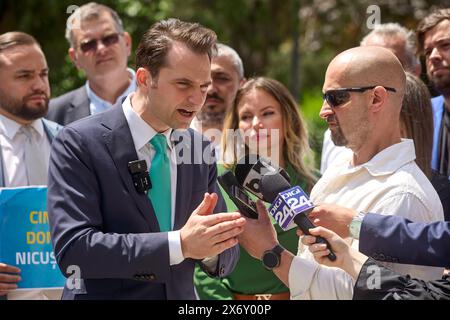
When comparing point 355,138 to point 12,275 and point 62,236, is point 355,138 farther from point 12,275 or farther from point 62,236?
point 12,275

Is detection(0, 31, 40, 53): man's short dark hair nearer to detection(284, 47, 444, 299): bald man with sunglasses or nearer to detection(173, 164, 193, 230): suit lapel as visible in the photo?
detection(173, 164, 193, 230): suit lapel

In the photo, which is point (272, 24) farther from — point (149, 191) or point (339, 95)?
point (149, 191)

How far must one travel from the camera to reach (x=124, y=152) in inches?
142

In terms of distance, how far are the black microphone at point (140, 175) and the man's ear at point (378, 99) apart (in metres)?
1.21

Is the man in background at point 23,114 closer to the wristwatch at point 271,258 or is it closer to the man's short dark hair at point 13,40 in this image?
the man's short dark hair at point 13,40

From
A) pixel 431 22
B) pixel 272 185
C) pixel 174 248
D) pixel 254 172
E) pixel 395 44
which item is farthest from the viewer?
pixel 395 44

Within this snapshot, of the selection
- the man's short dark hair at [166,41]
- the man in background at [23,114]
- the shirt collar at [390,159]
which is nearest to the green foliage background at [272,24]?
the man in background at [23,114]

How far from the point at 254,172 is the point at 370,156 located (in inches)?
27.2

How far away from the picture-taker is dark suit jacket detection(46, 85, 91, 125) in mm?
6141

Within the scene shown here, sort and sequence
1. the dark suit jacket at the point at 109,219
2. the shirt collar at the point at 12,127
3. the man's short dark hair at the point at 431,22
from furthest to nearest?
the man's short dark hair at the point at 431,22, the shirt collar at the point at 12,127, the dark suit jacket at the point at 109,219

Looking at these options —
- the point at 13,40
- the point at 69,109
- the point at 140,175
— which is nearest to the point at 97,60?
the point at 69,109

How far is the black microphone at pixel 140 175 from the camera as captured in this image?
11.7 feet

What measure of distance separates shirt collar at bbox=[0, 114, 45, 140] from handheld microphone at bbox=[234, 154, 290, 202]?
209cm


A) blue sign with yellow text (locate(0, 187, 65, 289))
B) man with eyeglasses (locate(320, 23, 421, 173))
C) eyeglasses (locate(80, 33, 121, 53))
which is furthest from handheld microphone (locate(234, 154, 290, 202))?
eyeglasses (locate(80, 33, 121, 53))
